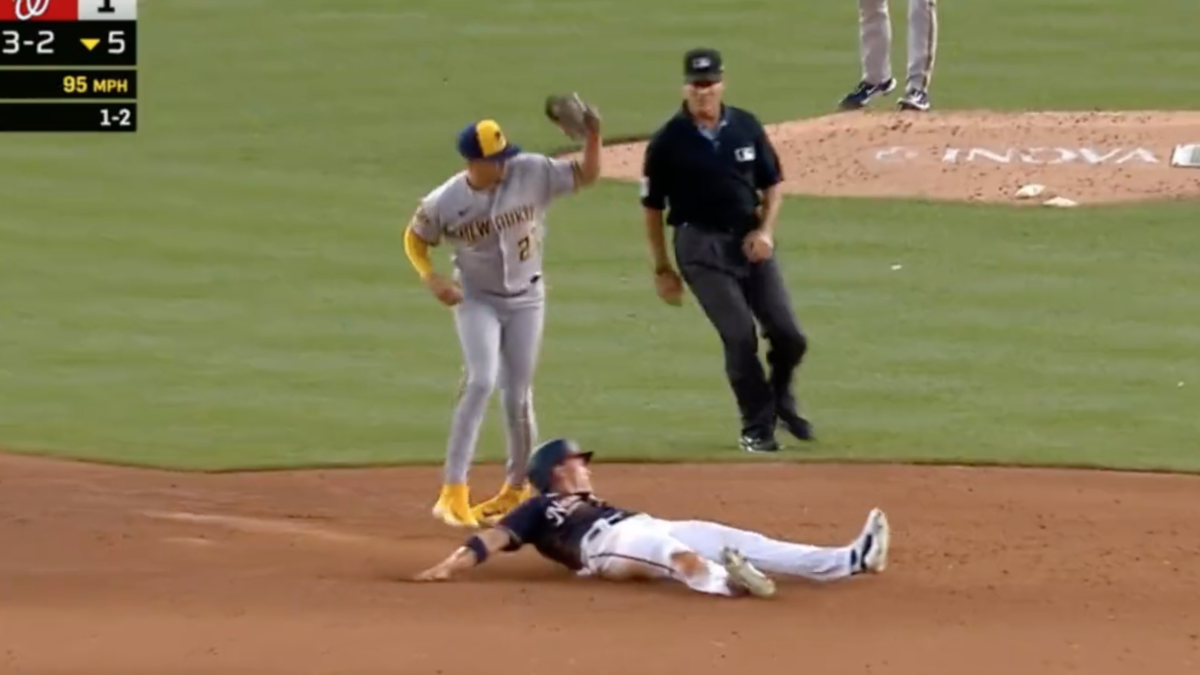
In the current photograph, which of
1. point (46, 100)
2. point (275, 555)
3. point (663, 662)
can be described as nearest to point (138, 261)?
point (46, 100)

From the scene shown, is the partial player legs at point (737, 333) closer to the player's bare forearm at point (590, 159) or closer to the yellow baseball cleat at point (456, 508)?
the player's bare forearm at point (590, 159)

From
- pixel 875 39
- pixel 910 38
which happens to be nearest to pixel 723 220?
pixel 910 38

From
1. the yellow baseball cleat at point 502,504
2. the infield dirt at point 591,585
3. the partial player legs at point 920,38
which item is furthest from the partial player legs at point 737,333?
the partial player legs at point 920,38

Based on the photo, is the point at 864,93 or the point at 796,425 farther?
the point at 864,93

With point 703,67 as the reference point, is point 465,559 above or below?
below

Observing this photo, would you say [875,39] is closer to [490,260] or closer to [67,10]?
[67,10]

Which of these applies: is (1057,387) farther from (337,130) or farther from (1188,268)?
(337,130)
